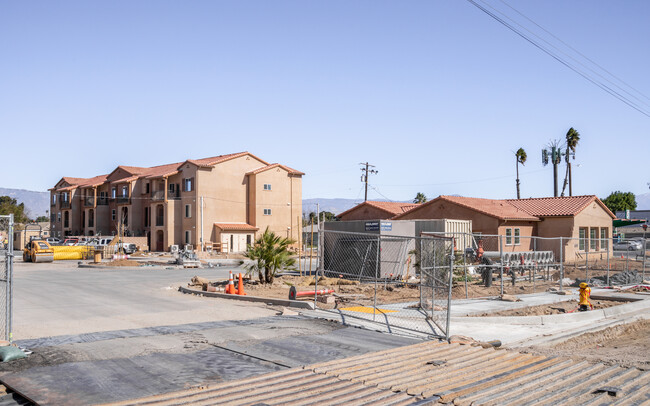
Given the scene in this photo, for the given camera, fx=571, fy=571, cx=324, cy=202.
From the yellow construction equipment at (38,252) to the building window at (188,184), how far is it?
1941 centimetres

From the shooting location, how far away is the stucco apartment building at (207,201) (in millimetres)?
58406

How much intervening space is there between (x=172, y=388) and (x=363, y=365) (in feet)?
9.77

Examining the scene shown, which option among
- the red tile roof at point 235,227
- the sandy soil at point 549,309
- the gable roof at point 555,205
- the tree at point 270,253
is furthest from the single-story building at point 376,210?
the sandy soil at point 549,309

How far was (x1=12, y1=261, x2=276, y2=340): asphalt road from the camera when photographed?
13.0m

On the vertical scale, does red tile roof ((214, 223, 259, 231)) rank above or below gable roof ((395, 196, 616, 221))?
below

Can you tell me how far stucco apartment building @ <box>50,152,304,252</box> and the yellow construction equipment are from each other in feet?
57.9

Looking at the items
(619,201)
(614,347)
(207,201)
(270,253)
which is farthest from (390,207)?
(619,201)

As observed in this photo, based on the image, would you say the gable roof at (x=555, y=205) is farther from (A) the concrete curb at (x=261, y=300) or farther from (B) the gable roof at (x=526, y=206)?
(A) the concrete curb at (x=261, y=300)

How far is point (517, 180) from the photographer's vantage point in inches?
2891

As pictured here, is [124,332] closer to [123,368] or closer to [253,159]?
[123,368]

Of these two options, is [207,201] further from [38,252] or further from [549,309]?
[549,309]

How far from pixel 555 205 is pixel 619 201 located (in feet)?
297

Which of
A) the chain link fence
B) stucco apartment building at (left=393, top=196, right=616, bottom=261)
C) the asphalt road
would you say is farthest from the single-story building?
the asphalt road

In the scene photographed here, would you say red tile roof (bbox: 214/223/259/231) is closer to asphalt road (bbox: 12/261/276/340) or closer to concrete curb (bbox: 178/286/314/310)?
asphalt road (bbox: 12/261/276/340)
